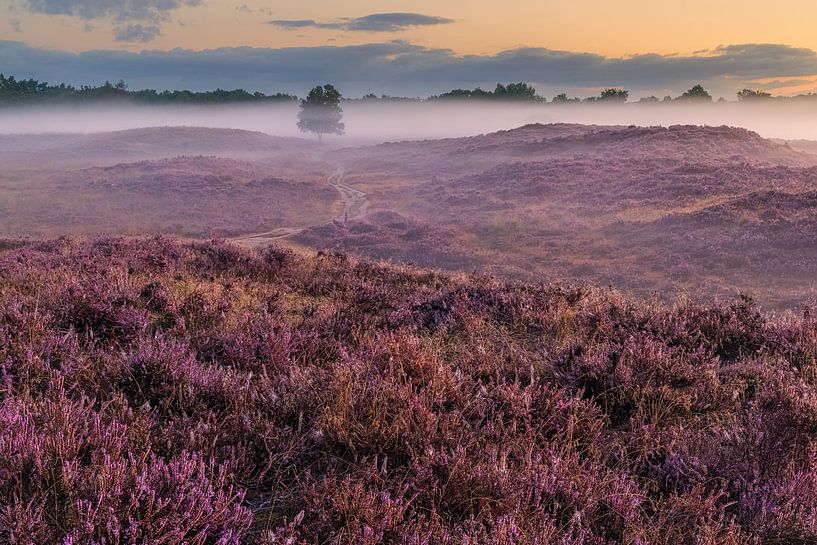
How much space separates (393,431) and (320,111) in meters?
110

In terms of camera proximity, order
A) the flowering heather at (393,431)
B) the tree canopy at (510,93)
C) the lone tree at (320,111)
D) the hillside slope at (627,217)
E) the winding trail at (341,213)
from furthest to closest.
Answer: the tree canopy at (510,93) < the lone tree at (320,111) < the winding trail at (341,213) < the hillside slope at (627,217) < the flowering heather at (393,431)

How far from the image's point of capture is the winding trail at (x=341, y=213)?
26781mm

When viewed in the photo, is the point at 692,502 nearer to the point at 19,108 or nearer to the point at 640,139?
the point at 640,139

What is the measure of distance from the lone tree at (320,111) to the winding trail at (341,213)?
2010 inches

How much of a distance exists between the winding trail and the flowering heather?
66.4 feet

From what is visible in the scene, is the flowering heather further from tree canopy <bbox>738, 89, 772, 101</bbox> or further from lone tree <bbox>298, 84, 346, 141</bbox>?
tree canopy <bbox>738, 89, 772, 101</bbox>

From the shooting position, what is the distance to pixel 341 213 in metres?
36.3

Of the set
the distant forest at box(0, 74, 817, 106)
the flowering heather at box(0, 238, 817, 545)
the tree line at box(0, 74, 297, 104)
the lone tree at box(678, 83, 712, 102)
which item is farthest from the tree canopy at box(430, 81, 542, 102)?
the flowering heather at box(0, 238, 817, 545)

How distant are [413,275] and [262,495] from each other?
7.96 m

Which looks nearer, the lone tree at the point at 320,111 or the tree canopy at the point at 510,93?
the lone tree at the point at 320,111

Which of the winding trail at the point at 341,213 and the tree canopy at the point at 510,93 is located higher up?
the tree canopy at the point at 510,93

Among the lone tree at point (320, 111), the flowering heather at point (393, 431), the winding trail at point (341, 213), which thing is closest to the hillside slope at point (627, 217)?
the winding trail at point (341, 213)

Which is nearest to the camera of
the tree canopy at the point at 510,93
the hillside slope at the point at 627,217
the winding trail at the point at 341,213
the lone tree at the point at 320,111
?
the hillside slope at the point at 627,217

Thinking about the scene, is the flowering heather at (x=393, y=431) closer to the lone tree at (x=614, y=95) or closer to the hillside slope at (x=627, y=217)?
the hillside slope at (x=627, y=217)
